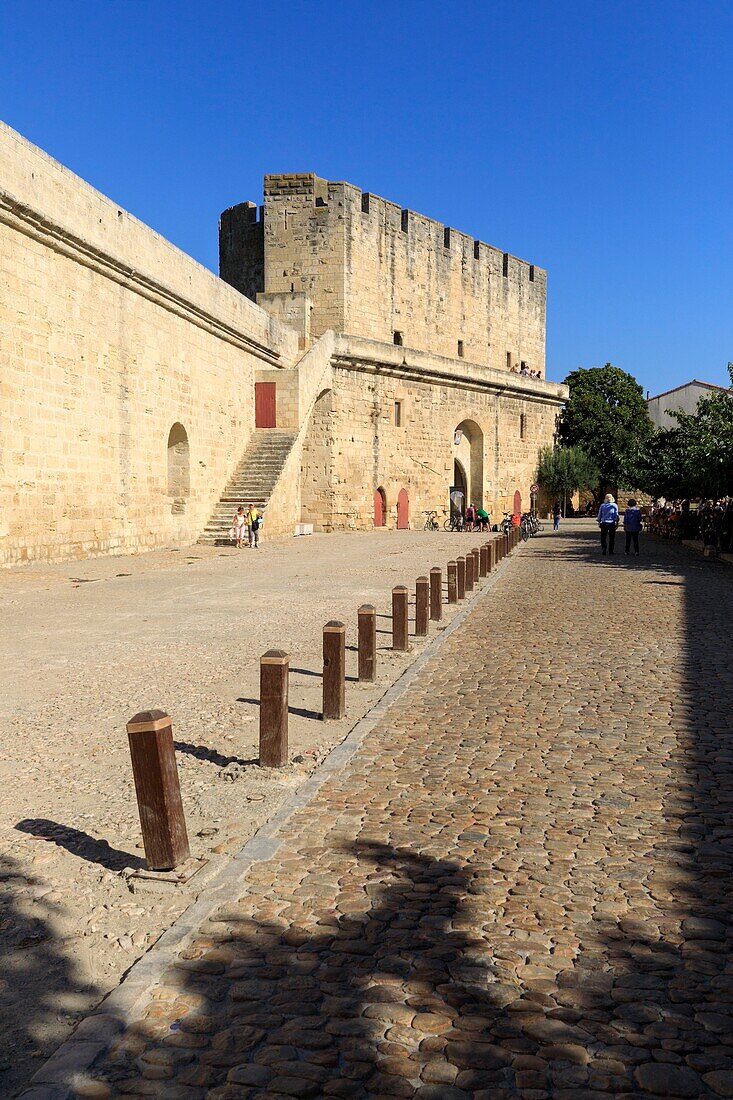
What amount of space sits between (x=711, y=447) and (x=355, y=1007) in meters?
18.7

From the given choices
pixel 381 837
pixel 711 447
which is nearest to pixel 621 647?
pixel 381 837

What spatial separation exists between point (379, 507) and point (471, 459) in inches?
318

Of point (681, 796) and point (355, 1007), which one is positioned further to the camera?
point (681, 796)

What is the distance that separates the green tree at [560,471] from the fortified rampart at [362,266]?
596cm

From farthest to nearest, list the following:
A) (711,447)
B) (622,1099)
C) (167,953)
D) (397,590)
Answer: (711,447), (397,590), (167,953), (622,1099)

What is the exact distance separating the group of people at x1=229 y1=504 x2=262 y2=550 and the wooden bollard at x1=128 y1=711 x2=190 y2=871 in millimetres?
17165

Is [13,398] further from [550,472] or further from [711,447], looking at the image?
[550,472]

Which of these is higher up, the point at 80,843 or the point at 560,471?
the point at 560,471

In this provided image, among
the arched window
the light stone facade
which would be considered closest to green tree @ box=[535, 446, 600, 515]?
the light stone facade

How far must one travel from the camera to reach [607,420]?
167ft

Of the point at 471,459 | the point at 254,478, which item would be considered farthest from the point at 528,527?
the point at 254,478

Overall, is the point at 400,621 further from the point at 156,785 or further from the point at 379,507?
the point at 379,507

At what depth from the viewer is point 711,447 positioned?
63.3ft

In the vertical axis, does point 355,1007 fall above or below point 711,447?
below
